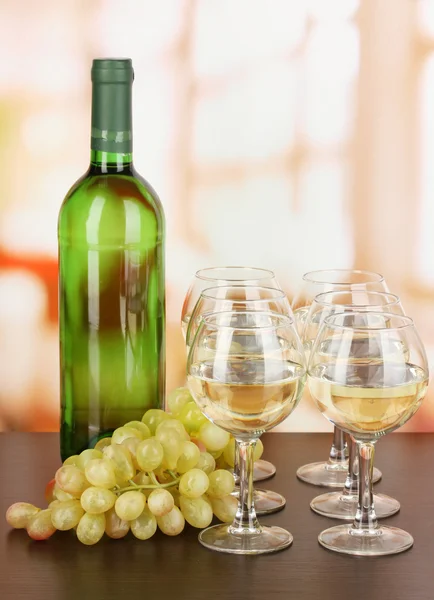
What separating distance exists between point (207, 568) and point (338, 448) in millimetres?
388

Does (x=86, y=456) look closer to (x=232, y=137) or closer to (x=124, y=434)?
(x=124, y=434)

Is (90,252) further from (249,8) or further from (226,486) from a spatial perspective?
(249,8)

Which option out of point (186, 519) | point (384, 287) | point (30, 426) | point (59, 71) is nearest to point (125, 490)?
point (186, 519)

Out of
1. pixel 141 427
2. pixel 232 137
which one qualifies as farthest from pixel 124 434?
pixel 232 137

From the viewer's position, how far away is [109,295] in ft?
3.90

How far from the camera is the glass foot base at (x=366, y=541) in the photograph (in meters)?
1.02

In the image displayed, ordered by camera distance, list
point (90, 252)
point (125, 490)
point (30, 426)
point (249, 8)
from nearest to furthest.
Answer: point (125, 490) < point (90, 252) < point (249, 8) < point (30, 426)

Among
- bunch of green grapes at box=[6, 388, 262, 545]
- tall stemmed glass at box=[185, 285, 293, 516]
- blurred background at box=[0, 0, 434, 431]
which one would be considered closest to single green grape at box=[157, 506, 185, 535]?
bunch of green grapes at box=[6, 388, 262, 545]

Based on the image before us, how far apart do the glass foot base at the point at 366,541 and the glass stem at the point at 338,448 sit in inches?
9.4

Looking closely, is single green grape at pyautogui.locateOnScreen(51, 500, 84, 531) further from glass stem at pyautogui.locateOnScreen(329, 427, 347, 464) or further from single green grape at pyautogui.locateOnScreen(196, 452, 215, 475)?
glass stem at pyautogui.locateOnScreen(329, 427, 347, 464)

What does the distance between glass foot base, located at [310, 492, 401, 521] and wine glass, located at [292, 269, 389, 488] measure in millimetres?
58

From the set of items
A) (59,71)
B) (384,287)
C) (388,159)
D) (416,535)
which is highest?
(59,71)

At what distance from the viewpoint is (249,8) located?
1.51 m

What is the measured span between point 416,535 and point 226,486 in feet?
0.67
